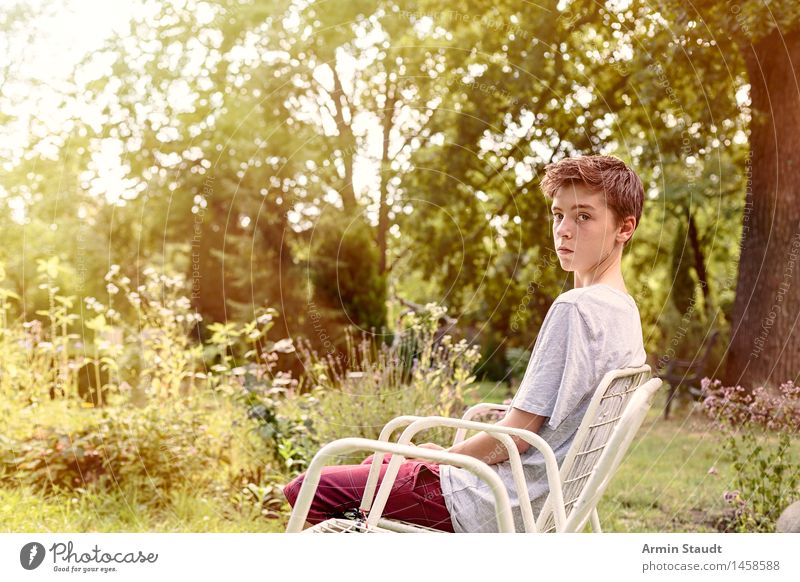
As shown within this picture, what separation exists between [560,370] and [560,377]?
0.06 feet

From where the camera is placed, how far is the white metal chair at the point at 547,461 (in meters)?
1.78

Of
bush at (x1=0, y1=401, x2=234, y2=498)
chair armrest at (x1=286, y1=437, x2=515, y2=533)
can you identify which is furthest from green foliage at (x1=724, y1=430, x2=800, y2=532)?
bush at (x1=0, y1=401, x2=234, y2=498)

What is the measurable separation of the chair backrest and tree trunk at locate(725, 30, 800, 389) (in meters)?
3.03

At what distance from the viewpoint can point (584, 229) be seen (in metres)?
2.32

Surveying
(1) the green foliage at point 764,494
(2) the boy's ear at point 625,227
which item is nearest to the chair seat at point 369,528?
(2) the boy's ear at point 625,227

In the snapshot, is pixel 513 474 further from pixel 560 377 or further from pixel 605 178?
pixel 605 178

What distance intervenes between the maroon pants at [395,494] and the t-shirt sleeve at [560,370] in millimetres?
334

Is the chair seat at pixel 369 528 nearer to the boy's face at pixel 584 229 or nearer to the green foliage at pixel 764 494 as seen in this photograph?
the boy's face at pixel 584 229

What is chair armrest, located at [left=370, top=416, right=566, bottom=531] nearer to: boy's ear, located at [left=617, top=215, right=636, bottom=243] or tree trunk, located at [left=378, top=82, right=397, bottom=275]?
boy's ear, located at [left=617, top=215, right=636, bottom=243]
